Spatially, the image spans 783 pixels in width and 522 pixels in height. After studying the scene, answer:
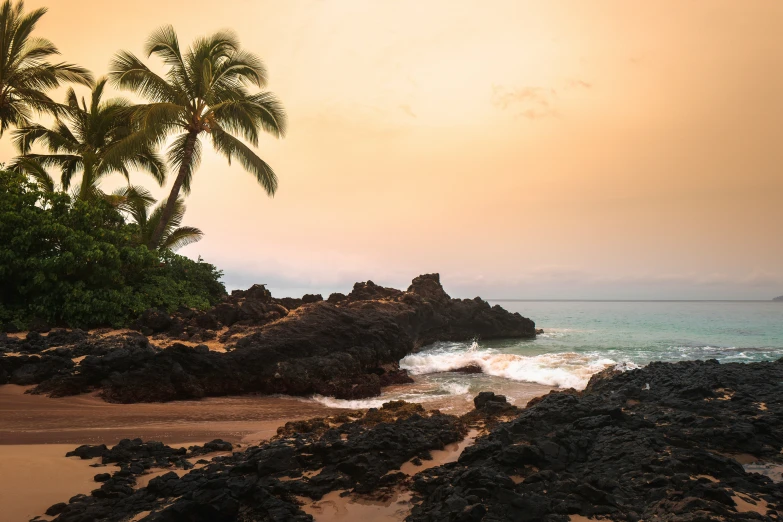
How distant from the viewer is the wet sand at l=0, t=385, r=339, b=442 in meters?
6.15

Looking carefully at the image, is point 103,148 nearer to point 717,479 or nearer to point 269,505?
point 269,505

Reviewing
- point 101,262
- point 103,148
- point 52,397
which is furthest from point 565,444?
point 103,148

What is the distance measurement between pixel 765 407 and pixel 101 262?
17.2 meters

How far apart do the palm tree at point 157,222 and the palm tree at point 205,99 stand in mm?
3751

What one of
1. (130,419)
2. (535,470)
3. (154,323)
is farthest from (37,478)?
(154,323)

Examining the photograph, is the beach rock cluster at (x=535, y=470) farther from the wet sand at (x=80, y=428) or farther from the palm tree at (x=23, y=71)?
the palm tree at (x=23, y=71)

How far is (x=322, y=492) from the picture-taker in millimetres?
4266

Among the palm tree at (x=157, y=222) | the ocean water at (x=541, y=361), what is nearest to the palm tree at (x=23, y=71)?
the palm tree at (x=157, y=222)

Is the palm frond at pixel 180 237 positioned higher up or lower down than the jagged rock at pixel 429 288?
higher up

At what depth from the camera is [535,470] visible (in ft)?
14.5

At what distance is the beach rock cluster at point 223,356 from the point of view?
8.55 metres

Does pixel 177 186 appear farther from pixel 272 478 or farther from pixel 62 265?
pixel 272 478

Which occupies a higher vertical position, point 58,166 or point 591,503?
point 58,166

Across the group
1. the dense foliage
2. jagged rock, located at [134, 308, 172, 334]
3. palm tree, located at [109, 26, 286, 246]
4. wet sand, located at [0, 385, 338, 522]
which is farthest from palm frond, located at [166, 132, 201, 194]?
wet sand, located at [0, 385, 338, 522]
